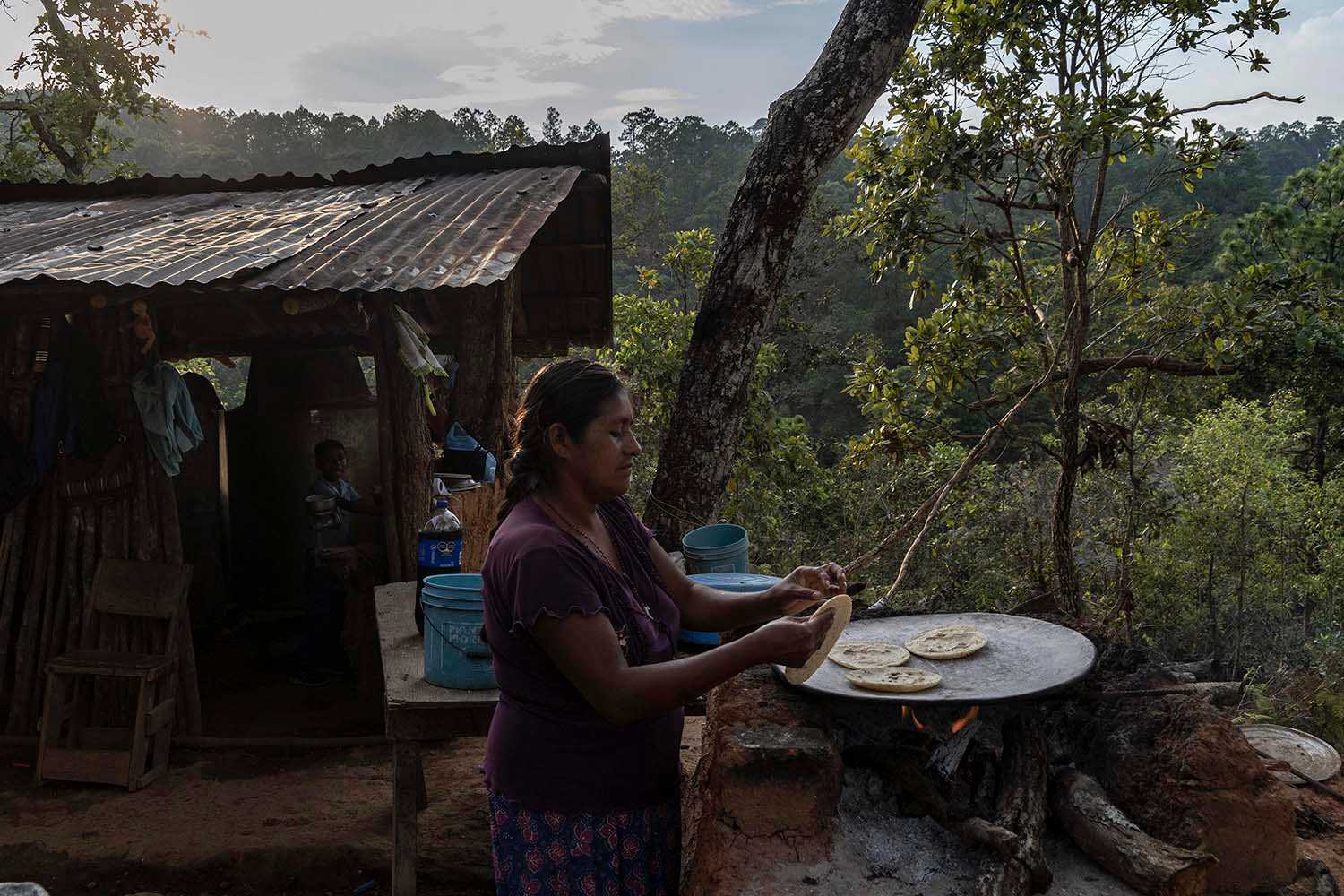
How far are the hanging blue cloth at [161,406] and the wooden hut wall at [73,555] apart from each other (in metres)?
0.20

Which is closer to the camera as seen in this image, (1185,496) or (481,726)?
(481,726)

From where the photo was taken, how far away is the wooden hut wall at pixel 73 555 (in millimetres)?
5266

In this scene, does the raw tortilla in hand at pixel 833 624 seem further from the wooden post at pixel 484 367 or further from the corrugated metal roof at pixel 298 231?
the wooden post at pixel 484 367

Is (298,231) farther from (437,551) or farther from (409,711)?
(409,711)

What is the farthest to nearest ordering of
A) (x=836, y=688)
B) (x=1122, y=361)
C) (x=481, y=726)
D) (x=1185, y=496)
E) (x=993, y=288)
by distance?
1. (x=1185, y=496)
2. (x=993, y=288)
3. (x=1122, y=361)
4. (x=481, y=726)
5. (x=836, y=688)

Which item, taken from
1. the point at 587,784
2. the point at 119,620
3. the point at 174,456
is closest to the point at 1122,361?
the point at 587,784

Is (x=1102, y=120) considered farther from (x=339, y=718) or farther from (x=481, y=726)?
(x=339, y=718)

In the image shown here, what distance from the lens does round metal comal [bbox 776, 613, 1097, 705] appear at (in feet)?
→ 8.54

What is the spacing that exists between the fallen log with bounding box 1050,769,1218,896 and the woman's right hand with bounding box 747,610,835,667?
3.35 feet

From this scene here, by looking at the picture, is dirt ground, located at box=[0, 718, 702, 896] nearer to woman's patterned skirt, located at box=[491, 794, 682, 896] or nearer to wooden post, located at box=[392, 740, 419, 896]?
wooden post, located at box=[392, 740, 419, 896]

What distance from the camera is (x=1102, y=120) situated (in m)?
5.21

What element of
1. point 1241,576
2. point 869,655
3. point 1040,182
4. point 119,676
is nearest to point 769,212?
point 1040,182

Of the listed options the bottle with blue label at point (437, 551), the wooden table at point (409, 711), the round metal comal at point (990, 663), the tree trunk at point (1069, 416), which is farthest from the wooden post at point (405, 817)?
the tree trunk at point (1069, 416)

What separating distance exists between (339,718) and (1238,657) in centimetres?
807
